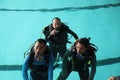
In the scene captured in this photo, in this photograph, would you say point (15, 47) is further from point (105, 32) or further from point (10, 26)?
point (105, 32)

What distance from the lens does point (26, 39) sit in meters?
7.57

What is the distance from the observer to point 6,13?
9430 mm

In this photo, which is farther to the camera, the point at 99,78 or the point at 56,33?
the point at 99,78

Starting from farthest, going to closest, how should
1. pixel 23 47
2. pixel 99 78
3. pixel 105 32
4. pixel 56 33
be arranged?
pixel 105 32 < pixel 23 47 < pixel 99 78 < pixel 56 33

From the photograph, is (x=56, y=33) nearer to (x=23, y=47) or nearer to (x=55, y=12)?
(x=23, y=47)

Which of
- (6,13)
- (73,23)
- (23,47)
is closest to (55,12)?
(73,23)

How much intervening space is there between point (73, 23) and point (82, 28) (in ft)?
1.81

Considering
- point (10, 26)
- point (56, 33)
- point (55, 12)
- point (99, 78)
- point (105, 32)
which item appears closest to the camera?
point (56, 33)

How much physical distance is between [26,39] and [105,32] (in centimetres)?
218

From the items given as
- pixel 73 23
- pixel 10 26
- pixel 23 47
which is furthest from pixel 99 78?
pixel 10 26

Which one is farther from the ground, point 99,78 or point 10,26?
point 10,26

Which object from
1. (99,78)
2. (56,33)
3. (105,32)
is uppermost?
(56,33)

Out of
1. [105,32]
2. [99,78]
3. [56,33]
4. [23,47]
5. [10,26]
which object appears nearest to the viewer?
[56,33]

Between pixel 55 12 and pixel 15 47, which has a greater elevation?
pixel 55 12
